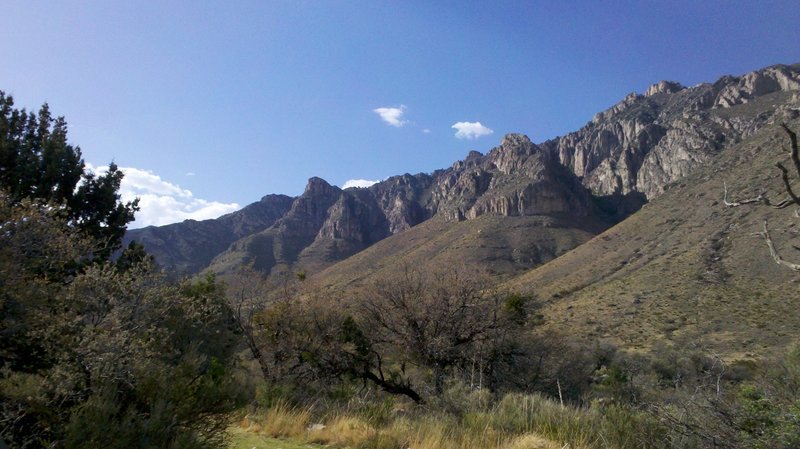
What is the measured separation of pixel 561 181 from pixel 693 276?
92.5m

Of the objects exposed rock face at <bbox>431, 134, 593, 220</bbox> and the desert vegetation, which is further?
exposed rock face at <bbox>431, 134, 593, 220</bbox>

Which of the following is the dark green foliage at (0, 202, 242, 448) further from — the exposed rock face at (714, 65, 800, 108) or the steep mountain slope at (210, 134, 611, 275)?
the exposed rock face at (714, 65, 800, 108)

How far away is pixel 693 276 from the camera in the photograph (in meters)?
46.2

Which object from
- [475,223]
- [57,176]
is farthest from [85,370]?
[475,223]

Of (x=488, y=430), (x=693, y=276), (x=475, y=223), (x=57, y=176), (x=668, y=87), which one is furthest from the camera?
(x=668, y=87)

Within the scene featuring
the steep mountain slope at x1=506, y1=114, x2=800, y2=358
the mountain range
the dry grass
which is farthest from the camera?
the mountain range

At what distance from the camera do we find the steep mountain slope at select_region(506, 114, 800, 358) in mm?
34656

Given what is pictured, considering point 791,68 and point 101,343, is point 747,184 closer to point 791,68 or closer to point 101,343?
point 101,343

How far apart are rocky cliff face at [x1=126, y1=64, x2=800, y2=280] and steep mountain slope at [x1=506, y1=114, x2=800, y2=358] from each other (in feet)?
127

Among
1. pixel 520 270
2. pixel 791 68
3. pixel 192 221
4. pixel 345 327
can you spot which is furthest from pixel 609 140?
pixel 345 327

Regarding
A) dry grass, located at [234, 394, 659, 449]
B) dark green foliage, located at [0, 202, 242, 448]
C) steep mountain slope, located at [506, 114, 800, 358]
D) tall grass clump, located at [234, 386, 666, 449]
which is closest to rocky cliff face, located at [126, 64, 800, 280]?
steep mountain slope, located at [506, 114, 800, 358]

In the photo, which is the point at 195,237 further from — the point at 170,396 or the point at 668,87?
the point at 668,87

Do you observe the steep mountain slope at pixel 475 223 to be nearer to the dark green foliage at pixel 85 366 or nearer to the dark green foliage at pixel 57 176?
the dark green foliage at pixel 57 176

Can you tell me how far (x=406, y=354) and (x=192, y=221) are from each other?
177 metres
